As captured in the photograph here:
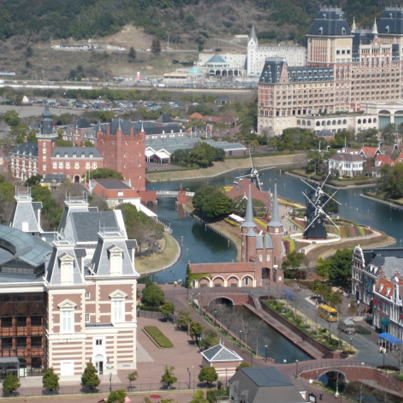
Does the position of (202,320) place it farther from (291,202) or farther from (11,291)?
(291,202)

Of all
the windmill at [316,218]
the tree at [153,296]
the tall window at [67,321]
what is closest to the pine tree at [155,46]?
the windmill at [316,218]

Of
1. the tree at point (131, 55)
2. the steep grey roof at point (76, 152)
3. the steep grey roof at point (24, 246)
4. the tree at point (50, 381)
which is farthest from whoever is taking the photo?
the tree at point (131, 55)

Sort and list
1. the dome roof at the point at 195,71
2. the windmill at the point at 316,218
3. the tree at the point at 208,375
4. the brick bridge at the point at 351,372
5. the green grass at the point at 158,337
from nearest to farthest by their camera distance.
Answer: the tree at the point at 208,375, the brick bridge at the point at 351,372, the green grass at the point at 158,337, the windmill at the point at 316,218, the dome roof at the point at 195,71

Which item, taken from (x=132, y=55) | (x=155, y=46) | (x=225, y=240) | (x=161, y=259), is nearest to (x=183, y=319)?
(x=161, y=259)

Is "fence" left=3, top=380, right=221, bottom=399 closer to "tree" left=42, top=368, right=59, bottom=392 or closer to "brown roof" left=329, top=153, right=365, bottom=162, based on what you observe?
"tree" left=42, top=368, right=59, bottom=392

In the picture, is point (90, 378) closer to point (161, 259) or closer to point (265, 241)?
point (265, 241)

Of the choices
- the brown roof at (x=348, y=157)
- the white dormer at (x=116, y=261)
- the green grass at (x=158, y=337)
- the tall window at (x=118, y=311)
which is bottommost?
the green grass at (x=158, y=337)

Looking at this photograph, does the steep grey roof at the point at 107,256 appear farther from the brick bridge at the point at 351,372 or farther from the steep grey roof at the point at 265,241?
the steep grey roof at the point at 265,241
